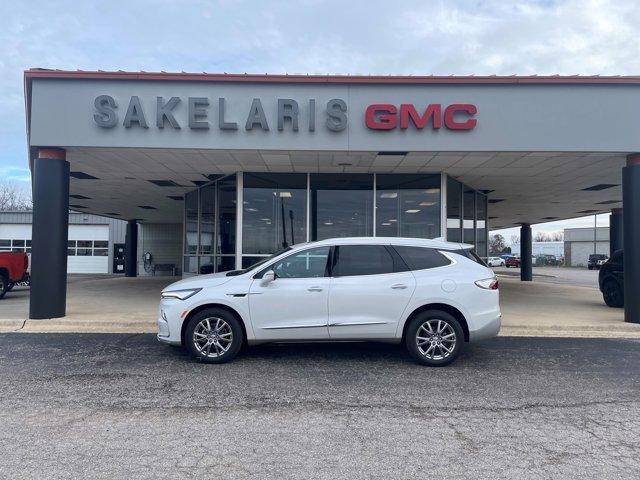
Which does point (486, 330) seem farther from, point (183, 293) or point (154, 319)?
point (154, 319)

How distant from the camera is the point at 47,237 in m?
9.59

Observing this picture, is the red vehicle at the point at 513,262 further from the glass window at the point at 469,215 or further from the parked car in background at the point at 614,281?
the parked car in background at the point at 614,281

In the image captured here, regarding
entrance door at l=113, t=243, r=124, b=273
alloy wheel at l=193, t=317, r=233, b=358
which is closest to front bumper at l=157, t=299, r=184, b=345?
alloy wheel at l=193, t=317, r=233, b=358

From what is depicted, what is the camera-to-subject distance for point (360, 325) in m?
6.34

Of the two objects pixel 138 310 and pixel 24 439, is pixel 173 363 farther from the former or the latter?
pixel 138 310

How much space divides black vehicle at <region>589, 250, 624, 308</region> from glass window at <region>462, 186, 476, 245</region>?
3.81m

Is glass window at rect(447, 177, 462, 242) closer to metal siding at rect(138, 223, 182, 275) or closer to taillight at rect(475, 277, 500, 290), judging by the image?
taillight at rect(475, 277, 500, 290)

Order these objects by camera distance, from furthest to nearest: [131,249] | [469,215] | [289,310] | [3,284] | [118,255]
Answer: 1. [118,255]
2. [131,249]
3. [469,215]
4. [3,284]
5. [289,310]

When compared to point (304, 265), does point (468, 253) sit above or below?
above

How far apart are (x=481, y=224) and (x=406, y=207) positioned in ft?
16.6

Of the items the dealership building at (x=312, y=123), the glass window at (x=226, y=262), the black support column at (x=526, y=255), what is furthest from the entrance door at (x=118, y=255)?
the black support column at (x=526, y=255)

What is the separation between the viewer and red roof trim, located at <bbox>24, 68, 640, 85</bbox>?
30.9 ft

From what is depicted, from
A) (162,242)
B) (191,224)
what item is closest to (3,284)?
(191,224)

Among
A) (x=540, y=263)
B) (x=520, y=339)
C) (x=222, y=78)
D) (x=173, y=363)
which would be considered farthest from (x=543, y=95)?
(x=540, y=263)
